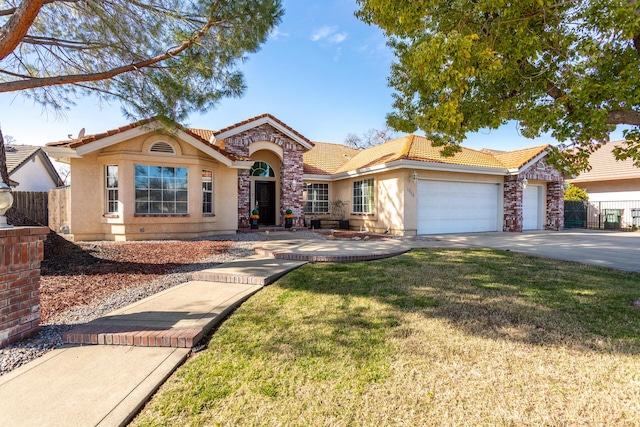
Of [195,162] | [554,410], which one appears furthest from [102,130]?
[554,410]

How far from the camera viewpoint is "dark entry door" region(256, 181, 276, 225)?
58.1 ft

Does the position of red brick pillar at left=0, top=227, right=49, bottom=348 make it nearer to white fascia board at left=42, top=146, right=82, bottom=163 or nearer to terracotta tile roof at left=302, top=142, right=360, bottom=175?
white fascia board at left=42, top=146, right=82, bottom=163

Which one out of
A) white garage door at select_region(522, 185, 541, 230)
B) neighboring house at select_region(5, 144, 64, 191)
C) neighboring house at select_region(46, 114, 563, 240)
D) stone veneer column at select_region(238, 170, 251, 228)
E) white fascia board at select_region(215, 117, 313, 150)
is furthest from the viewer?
neighboring house at select_region(5, 144, 64, 191)

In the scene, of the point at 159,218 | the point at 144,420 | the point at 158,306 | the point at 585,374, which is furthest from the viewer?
the point at 159,218

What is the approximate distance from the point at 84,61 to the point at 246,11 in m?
4.85

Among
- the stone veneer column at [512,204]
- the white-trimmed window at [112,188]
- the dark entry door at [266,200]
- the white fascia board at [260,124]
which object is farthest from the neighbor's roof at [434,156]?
the white-trimmed window at [112,188]

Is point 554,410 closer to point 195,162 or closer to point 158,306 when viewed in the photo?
point 158,306

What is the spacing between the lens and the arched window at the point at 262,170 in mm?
17438

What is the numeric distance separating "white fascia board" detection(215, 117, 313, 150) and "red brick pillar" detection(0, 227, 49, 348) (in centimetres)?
1224

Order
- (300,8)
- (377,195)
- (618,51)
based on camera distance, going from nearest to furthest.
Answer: (618,51) → (300,8) → (377,195)

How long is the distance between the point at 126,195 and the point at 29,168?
20.8 m

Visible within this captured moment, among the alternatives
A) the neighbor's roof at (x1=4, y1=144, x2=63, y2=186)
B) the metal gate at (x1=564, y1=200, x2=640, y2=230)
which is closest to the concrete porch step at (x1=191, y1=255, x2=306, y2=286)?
the metal gate at (x1=564, y1=200, x2=640, y2=230)

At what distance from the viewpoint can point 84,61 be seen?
8.12 m

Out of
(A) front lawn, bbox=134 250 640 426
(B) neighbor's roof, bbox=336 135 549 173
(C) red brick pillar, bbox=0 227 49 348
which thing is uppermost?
(B) neighbor's roof, bbox=336 135 549 173
